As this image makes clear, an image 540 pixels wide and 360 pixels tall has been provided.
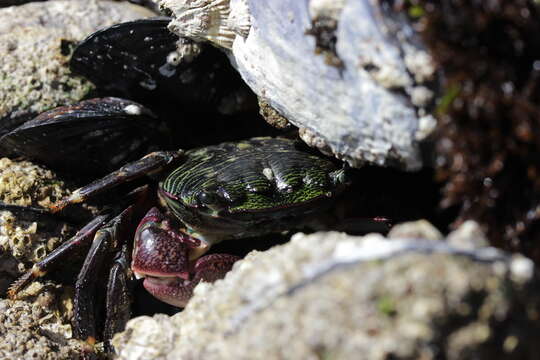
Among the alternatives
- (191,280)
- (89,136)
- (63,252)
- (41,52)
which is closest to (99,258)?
(63,252)

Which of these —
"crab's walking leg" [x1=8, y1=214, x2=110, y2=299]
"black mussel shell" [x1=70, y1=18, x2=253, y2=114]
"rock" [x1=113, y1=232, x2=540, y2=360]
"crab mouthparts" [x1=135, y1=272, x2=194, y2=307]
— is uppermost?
"black mussel shell" [x1=70, y1=18, x2=253, y2=114]

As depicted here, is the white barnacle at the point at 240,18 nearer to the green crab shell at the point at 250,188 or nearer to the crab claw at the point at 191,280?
the green crab shell at the point at 250,188

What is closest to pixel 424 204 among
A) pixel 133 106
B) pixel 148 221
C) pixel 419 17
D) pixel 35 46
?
pixel 419 17

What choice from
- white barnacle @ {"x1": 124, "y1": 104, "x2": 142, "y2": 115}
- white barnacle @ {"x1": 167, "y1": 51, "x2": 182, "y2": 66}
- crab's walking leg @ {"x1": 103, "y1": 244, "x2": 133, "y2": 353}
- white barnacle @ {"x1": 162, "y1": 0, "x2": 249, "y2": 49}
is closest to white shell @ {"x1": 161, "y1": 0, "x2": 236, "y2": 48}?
white barnacle @ {"x1": 162, "y1": 0, "x2": 249, "y2": 49}

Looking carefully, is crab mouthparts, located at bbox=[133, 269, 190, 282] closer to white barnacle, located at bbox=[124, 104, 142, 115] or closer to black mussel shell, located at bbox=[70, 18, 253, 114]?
white barnacle, located at bbox=[124, 104, 142, 115]

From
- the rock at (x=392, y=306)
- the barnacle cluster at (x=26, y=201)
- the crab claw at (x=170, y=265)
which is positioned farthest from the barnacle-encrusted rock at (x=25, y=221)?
the rock at (x=392, y=306)

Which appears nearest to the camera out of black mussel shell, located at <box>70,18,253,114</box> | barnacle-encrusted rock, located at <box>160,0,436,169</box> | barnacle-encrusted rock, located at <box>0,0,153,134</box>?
barnacle-encrusted rock, located at <box>160,0,436,169</box>
